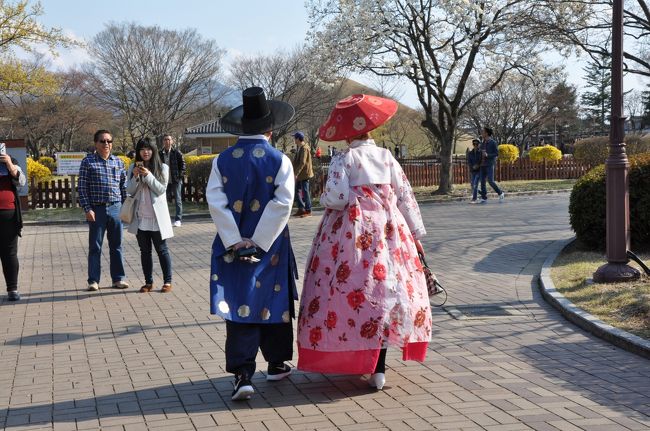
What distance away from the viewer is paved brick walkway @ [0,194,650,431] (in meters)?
4.50

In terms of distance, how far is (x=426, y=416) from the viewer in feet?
14.8

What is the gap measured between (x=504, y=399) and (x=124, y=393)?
7.96 ft

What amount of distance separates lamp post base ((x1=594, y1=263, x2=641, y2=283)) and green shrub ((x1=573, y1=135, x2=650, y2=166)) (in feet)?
71.5

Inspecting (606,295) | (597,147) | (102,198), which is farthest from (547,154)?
(102,198)

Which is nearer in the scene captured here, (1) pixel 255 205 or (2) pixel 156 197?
(1) pixel 255 205

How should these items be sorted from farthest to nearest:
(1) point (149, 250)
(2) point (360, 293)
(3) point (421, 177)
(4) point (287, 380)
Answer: (3) point (421, 177)
(1) point (149, 250)
(4) point (287, 380)
(2) point (360, 293)

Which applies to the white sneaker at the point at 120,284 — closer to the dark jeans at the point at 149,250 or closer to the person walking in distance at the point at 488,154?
the dark jeans at the point at 149,250

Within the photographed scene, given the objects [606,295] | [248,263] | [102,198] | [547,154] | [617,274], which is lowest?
[606,295]

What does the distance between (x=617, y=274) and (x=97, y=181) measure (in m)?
5.73

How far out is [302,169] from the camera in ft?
56.8

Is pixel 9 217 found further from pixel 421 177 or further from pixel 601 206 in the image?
pixel 421 177

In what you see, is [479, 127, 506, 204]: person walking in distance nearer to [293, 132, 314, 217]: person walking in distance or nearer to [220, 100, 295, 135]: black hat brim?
[293, 132, 314, 217]: person walking in distance

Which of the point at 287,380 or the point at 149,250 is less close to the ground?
the point at 149,250

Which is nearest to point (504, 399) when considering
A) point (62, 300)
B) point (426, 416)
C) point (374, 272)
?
point (426, 416)
